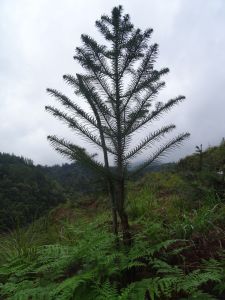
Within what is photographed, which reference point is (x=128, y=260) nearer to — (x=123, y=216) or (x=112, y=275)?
(x=112, y=275)

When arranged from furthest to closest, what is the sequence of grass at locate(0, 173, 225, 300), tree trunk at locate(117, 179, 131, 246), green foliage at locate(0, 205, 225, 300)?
tree trunk at locate(117, 179, 131, 246) < grass at locate(0, 173, 225, 300) < green foliage at locate(0, 205, 225, 300)

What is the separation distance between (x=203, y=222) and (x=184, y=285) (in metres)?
2.01

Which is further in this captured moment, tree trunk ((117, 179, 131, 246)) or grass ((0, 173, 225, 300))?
tree trunk ((117, 179, 131, 246))

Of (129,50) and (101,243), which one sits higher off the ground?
(129,50)

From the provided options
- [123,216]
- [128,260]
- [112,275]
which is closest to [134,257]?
[128,260]

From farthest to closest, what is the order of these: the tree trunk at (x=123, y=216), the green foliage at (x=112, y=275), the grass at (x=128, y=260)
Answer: the tree trunk at (x=123, y=216) → the grass at (x=128, y=260) → the green foliage at (x=112, y=275)

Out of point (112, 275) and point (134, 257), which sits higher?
point (134, 257)

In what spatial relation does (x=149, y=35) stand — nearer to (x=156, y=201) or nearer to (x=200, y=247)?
(x=200, y=247)

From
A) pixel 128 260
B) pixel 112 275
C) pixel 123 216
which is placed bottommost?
pixel 112 275

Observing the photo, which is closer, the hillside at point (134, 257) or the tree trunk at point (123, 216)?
the hillside at point (134, 257)

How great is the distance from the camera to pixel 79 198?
10609mm

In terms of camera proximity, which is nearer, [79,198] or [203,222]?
[203,222]

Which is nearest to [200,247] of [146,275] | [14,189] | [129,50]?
[146,275]

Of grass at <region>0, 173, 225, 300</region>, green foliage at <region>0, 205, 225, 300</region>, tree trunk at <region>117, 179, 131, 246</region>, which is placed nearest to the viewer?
green foliage at <region>0, 205, 225, 300</region>
